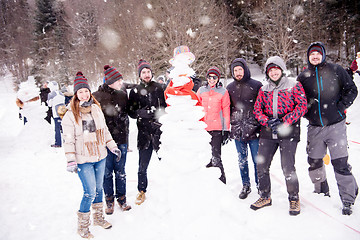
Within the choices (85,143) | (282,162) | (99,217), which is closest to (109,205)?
(99,217)

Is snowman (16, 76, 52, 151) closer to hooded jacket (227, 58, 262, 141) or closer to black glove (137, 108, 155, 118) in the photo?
black glove (137, 108, 155, 118)

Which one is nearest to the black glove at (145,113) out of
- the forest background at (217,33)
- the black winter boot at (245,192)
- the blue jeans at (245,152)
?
the blue jeans at (245,152)

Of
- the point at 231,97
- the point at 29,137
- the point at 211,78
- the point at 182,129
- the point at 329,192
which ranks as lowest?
the point at 329,192

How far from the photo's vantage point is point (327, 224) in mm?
3070

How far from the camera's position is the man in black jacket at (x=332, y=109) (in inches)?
129

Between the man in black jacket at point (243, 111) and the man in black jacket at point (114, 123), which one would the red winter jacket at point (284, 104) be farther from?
the man in black jacket at point (114, 123)

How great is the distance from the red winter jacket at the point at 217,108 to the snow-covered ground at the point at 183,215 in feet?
3.75

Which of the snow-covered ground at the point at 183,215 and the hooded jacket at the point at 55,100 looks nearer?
the snow-covered ground at the point at 183,215

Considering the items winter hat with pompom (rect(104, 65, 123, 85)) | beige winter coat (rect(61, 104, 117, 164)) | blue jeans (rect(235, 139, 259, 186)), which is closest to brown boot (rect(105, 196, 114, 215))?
beige winter coat (rect(61, 104, 117, 164))

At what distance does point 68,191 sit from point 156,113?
2.66 m

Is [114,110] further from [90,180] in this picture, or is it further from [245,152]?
[245,152]

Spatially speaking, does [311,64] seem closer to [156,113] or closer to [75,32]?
[156,113]

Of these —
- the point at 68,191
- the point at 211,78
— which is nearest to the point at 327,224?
the point at 211,78

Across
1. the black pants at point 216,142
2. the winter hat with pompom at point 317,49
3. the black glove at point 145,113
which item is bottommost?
the black pants at point 216,142
